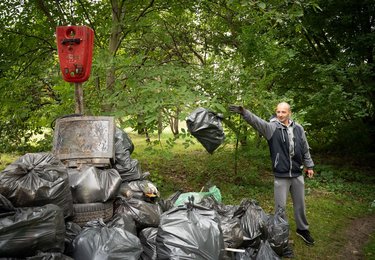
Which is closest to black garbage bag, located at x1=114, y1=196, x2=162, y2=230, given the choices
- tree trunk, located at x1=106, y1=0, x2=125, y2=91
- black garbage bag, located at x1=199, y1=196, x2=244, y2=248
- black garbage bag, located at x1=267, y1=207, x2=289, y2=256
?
black garbage bag, located at x1=199, y1=196, x2=244, y2=248

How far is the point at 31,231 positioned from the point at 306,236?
3.46 m

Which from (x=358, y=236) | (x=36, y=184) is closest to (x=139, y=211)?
(x=36, y=184)

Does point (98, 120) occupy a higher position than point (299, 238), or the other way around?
point (98, 120)

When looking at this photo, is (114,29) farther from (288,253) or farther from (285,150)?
(288,253)

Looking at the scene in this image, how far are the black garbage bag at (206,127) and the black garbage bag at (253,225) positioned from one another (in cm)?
86

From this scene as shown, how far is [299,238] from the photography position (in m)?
4.53

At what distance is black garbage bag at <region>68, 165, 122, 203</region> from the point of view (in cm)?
326

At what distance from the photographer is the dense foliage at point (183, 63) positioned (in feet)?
17.1

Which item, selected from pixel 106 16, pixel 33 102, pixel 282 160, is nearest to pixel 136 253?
pixel 282 160

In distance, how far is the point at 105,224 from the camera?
10.3ft

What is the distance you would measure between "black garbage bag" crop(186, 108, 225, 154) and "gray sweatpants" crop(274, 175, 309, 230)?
105 centimetres

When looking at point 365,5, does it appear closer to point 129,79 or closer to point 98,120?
point 129,79

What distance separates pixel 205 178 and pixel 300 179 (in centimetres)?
354

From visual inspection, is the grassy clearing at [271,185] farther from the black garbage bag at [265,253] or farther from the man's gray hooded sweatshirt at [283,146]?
the man's gray hooded sweatshirt at [283,146]
